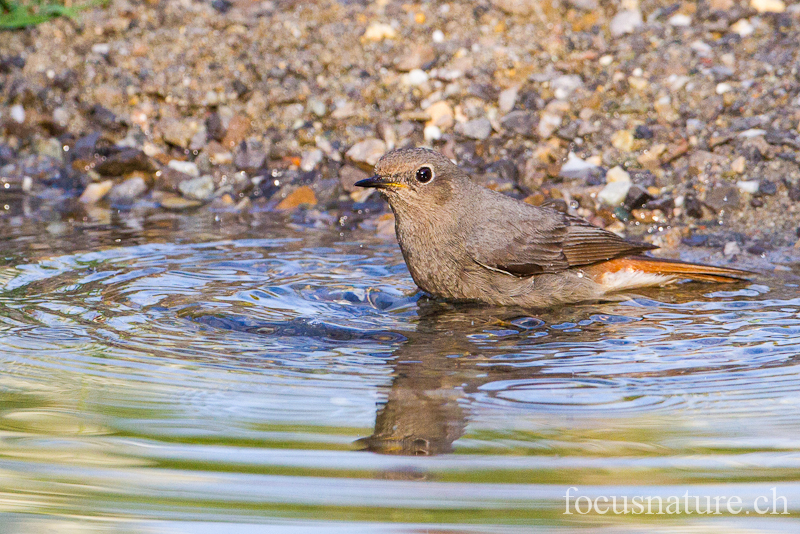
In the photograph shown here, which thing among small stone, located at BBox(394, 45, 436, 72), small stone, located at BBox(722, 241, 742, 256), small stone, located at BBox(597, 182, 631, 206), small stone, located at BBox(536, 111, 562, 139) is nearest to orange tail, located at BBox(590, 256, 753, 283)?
small stone, located at BBox(722, 241, 742, 256)

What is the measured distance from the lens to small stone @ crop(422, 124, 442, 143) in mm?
7633

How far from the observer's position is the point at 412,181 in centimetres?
556

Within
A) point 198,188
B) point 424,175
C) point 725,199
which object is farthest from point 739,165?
point 198,188

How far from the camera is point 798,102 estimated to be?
23.3ft

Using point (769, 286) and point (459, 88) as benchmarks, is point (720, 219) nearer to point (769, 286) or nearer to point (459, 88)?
point (769, 286)

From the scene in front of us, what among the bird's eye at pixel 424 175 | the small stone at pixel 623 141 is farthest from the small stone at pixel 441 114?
the bird's eye at pixel 424 175

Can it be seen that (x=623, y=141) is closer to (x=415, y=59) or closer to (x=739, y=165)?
(x=739, y=165)

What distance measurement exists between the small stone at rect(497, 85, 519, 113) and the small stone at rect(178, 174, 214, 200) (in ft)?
7.91

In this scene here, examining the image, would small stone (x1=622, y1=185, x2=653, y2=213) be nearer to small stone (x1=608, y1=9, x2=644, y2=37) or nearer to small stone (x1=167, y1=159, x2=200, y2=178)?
small stone (x1=608, y1=9, x2=644, y2=37)

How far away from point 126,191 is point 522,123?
10.5 ft

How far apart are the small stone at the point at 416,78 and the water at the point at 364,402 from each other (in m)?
2.55

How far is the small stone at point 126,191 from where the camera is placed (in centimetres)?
768

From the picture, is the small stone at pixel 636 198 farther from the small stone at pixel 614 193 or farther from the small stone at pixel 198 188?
the small stone at pixel 198 188

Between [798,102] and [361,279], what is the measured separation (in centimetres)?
371
